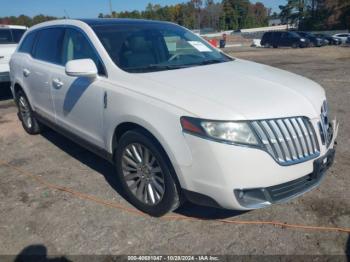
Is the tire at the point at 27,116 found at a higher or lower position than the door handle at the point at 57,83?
lower

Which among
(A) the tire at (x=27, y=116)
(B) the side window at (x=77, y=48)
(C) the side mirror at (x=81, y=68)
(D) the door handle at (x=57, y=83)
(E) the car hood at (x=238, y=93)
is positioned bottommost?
(A) the tire at (x=27, y=116)

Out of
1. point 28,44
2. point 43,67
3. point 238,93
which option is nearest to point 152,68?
point 238,93

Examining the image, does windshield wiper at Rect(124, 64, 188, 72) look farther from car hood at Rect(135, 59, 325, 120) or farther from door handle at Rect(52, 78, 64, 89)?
door handle at Rect(52, 78, 64, 89)

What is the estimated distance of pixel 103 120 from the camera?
11.6 feet

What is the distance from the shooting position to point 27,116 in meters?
5.86

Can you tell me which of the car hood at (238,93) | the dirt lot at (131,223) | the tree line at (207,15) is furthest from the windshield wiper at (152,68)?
the tree line at (207,15)

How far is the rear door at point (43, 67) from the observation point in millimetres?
4520

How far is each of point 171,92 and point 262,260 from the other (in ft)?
4.87

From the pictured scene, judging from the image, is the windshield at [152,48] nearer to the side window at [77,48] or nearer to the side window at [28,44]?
the side window at [77,48]

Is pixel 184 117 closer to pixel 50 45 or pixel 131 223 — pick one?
pixel 131 223

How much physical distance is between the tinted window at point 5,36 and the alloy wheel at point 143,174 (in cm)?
803

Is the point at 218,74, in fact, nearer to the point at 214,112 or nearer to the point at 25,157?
the point at 214,112

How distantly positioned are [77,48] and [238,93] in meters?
2.06

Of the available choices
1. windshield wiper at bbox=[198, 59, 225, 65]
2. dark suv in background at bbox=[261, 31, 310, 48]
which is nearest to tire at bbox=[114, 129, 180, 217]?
windshield wiper at bbox=[198, 59, 225, 65]
